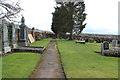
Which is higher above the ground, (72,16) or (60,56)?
(72,16)

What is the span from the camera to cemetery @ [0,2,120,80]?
6.36m

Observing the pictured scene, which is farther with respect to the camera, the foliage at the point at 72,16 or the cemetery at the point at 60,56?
the foliage at the point at 72,16

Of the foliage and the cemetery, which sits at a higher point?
the foliage

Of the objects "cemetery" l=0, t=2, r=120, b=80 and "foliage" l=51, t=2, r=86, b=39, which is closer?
"cemetery" l=0, t=2, r=120, b=80

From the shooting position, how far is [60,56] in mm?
11195

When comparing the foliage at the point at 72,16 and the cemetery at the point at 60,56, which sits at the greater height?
the foliage at the point at 72,16

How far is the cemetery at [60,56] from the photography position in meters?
6.36

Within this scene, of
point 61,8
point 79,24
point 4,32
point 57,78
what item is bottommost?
point 57,78

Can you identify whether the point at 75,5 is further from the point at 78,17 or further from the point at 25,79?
the point at 25,79

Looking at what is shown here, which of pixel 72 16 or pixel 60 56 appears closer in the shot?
pixel 60 56

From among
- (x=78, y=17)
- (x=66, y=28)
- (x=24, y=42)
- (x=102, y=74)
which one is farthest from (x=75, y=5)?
(x=102, y=74)

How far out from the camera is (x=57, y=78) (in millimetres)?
5949

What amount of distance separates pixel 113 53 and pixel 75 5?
2867 centimetres

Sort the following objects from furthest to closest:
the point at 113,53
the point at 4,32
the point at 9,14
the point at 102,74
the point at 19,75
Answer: the point at 4,32 → the point at 113,53 → the point at 102,74 → the point at 19,75 → the point at 9,14
